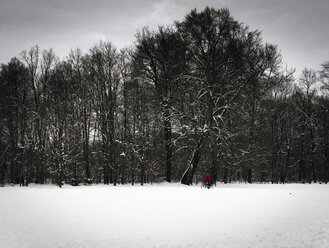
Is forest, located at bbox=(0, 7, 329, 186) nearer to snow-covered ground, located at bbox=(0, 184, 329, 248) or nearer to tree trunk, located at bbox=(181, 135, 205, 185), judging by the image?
tree trunk, located at bbox=(181, 135, 205, 185)

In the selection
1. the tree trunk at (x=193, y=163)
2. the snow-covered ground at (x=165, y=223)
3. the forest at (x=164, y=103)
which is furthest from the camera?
the forest at (x=164, y=103)

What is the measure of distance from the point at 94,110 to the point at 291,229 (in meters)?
25.2

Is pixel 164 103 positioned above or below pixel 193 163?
above

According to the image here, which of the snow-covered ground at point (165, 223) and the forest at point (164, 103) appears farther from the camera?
the forest at point (164, 103)

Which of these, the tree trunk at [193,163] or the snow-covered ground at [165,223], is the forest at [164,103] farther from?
the snow-covered ground at [165,223]

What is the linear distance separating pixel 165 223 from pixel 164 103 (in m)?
17.6

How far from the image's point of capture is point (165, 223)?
10.4 metres

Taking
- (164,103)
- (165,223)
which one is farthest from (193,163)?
(165,223)

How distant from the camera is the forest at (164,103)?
2544cm

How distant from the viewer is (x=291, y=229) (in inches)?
372

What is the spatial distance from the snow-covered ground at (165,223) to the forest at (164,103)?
10.3 metres

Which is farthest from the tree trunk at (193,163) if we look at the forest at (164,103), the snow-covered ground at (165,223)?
the snow-covered ground at (165,223)

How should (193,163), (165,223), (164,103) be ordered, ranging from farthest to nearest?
(164,103) → (193,163) → (165,223)

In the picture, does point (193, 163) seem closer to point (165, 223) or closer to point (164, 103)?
point (164, 103)
